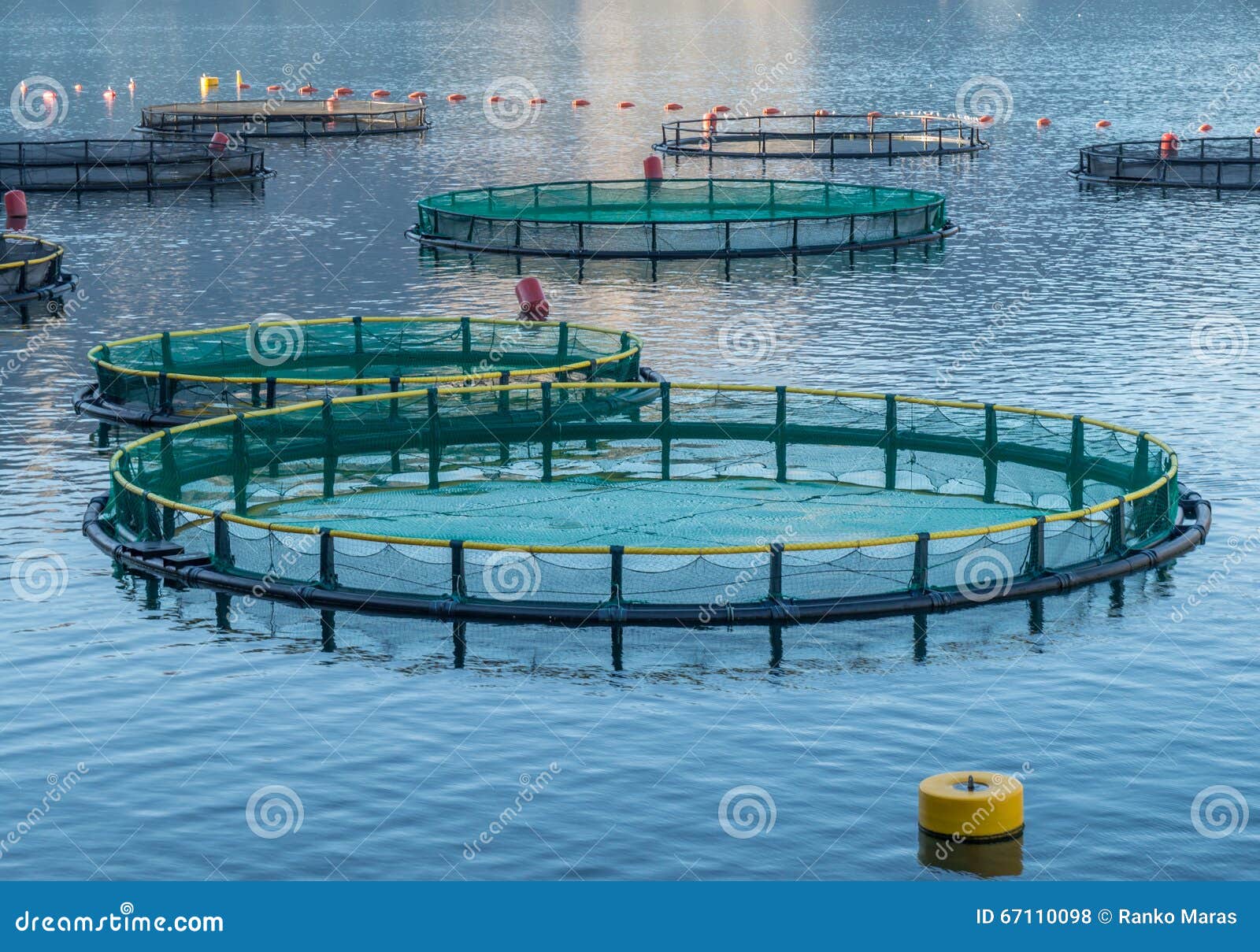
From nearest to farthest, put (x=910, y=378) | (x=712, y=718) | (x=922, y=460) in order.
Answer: (x=712, y=718) < (x=922, y=460) < (x=910, y=378)

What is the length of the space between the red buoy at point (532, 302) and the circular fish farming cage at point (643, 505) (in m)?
8.12

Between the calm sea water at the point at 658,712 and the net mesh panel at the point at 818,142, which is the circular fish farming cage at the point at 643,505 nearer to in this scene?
the calm sea water at the point at 658,712

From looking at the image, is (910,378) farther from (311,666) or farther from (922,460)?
(311,666)

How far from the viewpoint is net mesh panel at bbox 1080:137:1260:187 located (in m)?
99.8

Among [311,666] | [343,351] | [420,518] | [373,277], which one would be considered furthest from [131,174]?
[311,666]

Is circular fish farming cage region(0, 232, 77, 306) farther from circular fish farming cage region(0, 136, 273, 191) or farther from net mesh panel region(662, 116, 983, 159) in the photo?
net mesh panel region(662, 116, 983, 159)

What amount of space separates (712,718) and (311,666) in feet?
23.3

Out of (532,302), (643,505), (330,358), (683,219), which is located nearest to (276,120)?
(683,219)

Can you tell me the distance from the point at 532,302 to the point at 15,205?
31.9 m

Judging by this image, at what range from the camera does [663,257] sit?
81.7 meters

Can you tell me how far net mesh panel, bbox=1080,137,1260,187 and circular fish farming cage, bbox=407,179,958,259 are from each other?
16.7 meters

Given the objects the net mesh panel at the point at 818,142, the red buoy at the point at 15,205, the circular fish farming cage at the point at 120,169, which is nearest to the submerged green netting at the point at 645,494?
the red buoy at the point at 15,205

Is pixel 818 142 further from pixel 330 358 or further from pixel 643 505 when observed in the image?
pixel 643 505

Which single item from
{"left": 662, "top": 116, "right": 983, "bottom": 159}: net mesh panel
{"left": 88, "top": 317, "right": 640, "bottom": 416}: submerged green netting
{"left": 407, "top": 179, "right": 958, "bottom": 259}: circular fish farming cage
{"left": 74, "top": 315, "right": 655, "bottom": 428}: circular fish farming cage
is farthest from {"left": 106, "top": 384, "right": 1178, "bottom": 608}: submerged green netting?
{"left": 662, "top": 116, "right": 983, "bottom": 159}: net mesh panel
